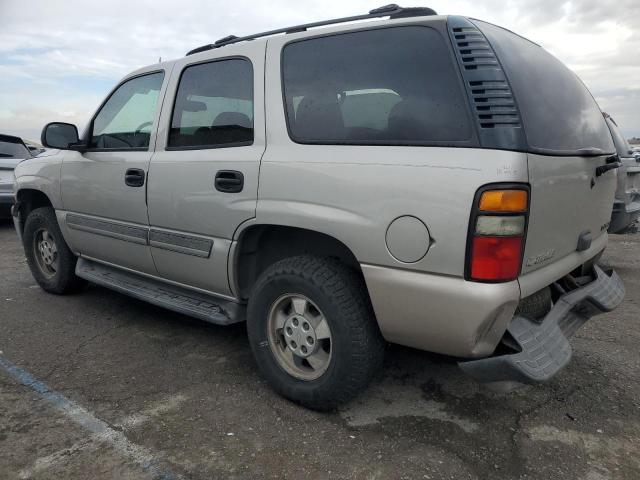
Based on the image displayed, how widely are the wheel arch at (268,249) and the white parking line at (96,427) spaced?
3.17ft

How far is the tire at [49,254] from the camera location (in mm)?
4453

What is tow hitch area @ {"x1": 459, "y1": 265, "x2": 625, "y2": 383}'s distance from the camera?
2160 mm

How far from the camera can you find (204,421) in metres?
2.63

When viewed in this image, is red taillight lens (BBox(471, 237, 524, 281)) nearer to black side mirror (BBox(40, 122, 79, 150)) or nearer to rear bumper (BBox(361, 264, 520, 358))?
rear bumper (BBox(361, 264, 520, 358))

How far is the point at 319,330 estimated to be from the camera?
2.61m

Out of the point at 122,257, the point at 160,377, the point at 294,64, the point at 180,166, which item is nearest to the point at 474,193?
the point at 294,64

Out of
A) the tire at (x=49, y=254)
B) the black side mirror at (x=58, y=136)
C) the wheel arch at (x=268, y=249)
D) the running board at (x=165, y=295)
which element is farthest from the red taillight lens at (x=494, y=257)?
the tire at (x=49, y=254)

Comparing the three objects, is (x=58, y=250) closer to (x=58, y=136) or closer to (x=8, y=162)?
(x=58, y=136)

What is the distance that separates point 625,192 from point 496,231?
354 centimetres

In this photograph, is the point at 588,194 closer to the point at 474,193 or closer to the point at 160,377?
the point at 474,193

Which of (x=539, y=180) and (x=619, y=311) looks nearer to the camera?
(x=539, y=180)

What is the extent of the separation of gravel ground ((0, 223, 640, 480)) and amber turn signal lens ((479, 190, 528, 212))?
3.73 feet

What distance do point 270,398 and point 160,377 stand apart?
72 centimetres

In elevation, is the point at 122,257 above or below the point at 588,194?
below
